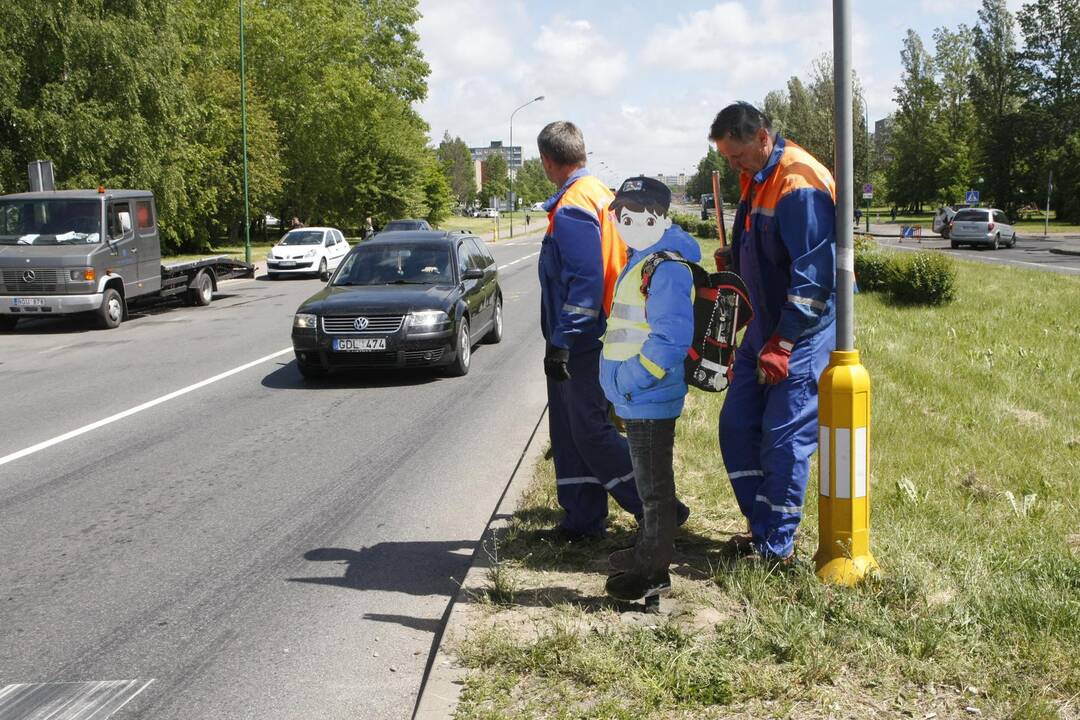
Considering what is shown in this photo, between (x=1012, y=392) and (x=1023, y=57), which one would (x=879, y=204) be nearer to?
(x=1023, y=57)

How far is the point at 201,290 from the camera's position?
2152 centimetres

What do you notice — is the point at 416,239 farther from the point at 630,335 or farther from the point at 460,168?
the point at 460,168

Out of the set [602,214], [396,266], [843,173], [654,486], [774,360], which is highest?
[843,173]

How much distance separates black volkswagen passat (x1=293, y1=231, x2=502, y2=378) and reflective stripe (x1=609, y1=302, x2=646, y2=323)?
22.5 feet

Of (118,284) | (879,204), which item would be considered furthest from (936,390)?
(879,204)

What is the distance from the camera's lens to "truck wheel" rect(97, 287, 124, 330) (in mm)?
17377

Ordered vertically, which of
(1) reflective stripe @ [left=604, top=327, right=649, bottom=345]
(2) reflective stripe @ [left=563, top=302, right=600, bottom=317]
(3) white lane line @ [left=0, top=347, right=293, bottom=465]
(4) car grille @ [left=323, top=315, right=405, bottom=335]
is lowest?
(3) white lane line @ [left=0, top=347, right=293, bottom=465]

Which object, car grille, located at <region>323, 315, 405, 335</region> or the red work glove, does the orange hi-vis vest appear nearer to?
the red work glove

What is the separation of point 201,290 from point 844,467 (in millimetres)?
19268

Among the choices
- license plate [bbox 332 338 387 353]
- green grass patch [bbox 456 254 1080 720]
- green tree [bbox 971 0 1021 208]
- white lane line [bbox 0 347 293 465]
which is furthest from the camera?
green tree [bbox 971 0 1021 208]

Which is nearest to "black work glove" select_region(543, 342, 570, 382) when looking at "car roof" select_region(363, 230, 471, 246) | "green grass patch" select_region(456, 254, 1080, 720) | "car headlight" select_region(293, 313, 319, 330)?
"green grass patch" select_region(456, 254, 1080, 720)

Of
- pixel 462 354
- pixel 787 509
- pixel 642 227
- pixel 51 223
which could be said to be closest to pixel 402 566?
pixel 787 509

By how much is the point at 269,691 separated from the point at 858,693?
83.1 inches

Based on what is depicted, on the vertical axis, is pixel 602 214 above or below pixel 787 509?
above
